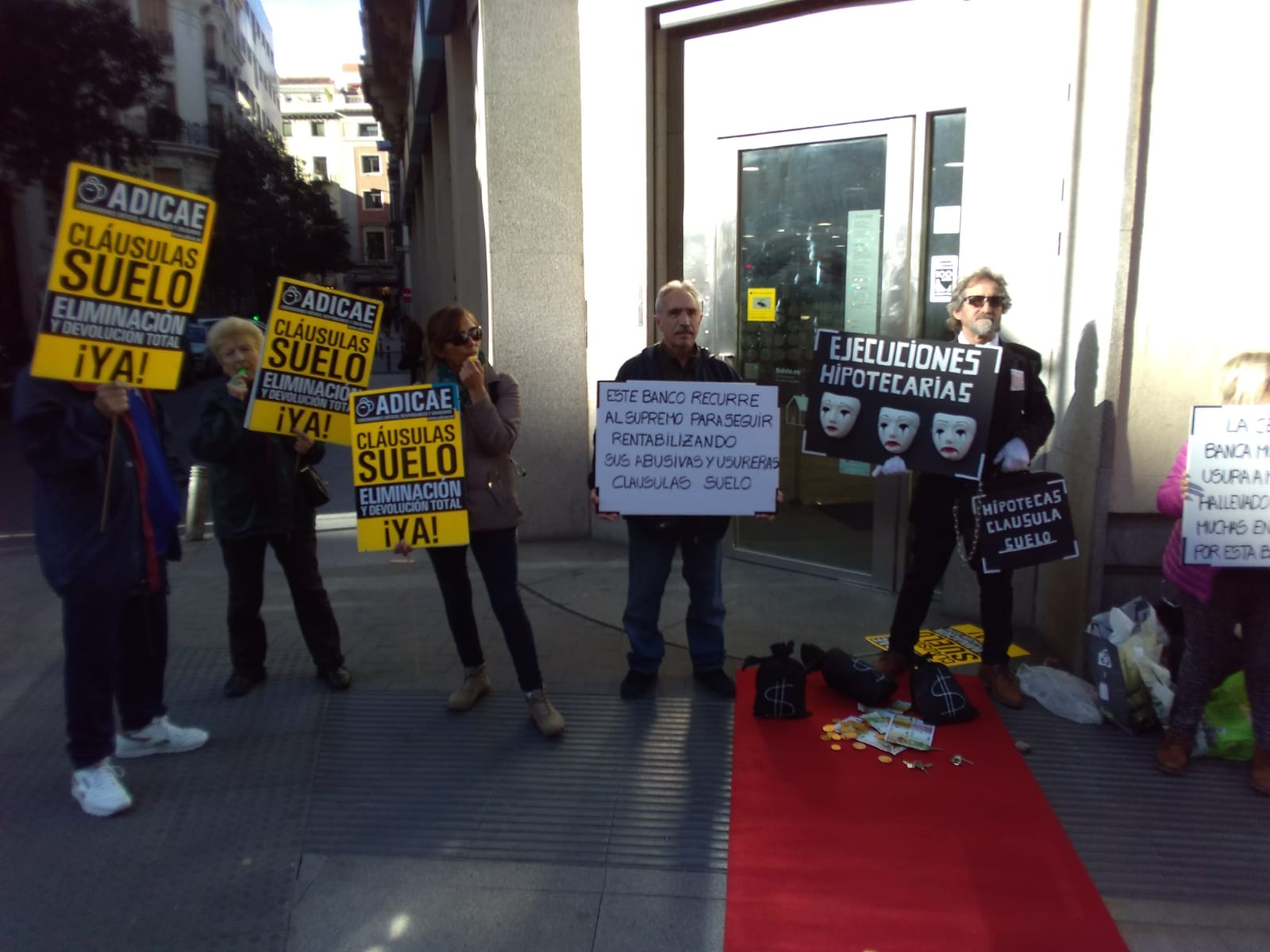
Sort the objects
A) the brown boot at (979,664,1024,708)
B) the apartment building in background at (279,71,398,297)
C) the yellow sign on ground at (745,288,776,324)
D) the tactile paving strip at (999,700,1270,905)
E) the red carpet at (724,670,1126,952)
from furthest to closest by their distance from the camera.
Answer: the apartment building in background at (279,71,398,297)
the yellow sign on ground at (745,288,776,324)
the brown boot at (979,664,1024,708)
the tactile paving strip at (999,700,1270,905)
the red carpet at (724,670,1126,952)

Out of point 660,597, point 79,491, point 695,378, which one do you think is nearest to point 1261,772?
point 660,597

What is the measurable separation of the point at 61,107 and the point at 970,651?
2050 centimetres

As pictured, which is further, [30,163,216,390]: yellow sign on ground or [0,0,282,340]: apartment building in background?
[0,0,282,340]: apartment building in background

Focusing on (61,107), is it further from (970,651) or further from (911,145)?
(970,651)

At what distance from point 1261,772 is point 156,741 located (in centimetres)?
433

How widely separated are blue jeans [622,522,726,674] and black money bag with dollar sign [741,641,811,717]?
0.32 meters

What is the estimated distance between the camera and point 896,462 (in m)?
4.21

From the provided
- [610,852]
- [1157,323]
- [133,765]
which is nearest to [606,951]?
[610,852]

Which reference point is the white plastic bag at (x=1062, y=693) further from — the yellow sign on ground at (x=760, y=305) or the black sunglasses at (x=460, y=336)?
the black sunglasses at (x=460, y=336)

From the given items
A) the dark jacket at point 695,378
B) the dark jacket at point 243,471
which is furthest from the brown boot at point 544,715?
the dark jacket at point 243,471

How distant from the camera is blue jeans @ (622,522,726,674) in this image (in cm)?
439

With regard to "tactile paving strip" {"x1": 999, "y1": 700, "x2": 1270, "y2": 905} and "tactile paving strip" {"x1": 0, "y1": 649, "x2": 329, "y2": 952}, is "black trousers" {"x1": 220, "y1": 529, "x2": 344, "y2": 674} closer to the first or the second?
"tactile paving strip" {"x1": 0, "y1": 649, "x2": 329, "y2": 952}

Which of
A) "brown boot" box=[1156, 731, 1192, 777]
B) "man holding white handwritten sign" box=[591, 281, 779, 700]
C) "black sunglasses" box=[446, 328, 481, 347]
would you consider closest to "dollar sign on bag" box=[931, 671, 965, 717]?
"brown boot" box=[1156, 731, 1192, 777]

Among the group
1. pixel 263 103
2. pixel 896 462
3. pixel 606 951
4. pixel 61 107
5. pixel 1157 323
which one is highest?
pixel 263 103
